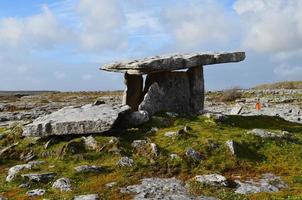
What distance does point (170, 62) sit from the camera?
36875 mm

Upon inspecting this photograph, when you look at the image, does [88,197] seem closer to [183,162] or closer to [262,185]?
[183,162]

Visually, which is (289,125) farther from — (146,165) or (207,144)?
(146,165)

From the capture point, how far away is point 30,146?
1287 inches

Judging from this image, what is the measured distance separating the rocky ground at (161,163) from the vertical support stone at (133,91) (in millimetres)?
5001

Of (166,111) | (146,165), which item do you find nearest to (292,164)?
(146,165)

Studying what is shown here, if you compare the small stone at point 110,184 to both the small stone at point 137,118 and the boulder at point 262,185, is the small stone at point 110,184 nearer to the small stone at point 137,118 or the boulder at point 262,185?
the boulder at point 262,185

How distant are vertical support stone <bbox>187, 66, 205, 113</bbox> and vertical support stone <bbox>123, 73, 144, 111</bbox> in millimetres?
4078

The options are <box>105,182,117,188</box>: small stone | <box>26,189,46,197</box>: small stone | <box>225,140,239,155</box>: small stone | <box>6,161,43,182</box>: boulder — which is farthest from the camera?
<box>225,140,239,155</box>: small stone

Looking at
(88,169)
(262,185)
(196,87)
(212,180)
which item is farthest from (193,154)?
(196,87)

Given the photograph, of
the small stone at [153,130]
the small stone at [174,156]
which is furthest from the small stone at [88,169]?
the small stone at [153,130]

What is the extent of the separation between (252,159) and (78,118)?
37.2ft

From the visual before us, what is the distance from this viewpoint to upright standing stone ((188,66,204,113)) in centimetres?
4019

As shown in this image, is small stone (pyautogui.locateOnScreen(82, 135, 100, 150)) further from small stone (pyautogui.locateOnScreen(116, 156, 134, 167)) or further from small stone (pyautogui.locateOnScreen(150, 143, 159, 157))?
small stone (pyautogui.locateOnScreen(150, 143, 159, 157))

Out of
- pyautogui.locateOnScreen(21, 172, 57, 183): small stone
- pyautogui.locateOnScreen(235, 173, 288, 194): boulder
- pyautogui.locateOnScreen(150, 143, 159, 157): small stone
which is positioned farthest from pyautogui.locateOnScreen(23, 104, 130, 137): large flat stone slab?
pyautogui.locateOnScreen(235, 173, 288, 194): boulder
